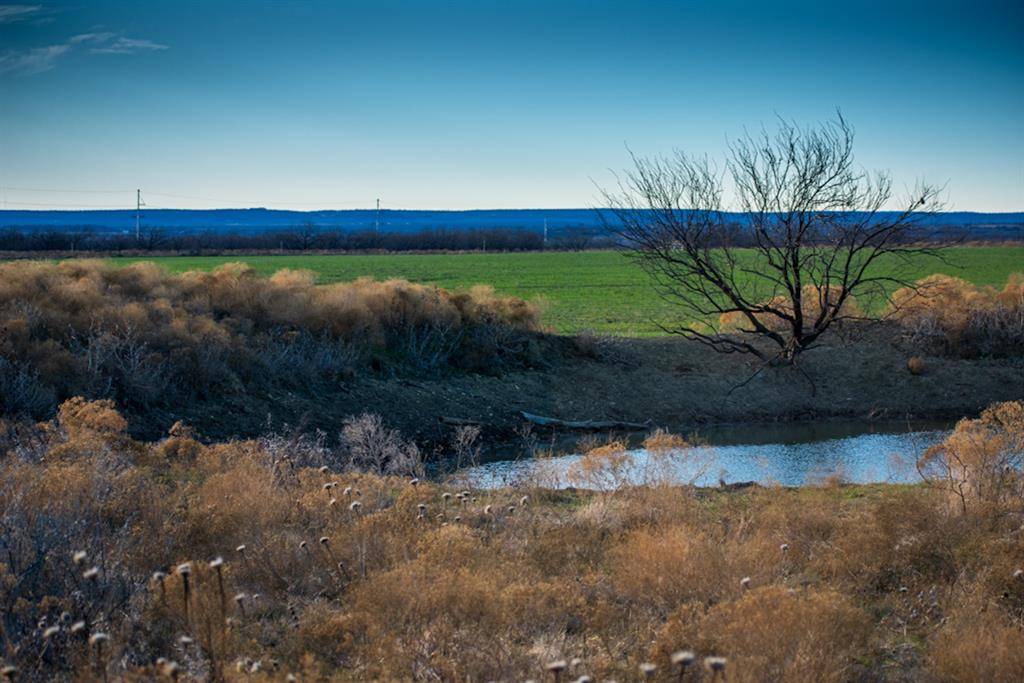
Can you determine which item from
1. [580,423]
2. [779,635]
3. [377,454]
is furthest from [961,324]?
[779,635]

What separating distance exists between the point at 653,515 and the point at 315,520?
330cm

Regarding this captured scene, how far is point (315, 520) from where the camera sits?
832 cm

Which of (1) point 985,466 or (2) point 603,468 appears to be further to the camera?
(2) point 603,468

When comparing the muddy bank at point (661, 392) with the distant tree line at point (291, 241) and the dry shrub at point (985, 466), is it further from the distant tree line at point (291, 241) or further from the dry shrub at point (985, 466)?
the distant tree line at point (291, 241)

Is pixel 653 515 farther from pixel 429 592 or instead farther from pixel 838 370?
pixel 838 370

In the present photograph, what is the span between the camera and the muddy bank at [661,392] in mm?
20484

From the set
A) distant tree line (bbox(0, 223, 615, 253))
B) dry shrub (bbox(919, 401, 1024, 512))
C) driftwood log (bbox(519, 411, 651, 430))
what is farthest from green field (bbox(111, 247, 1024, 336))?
dry shrub (bbox(919, 401, 1024, 512))

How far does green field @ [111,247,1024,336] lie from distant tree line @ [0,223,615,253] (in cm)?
740

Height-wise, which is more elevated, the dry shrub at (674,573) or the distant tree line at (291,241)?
the distant tree line at (291,241)

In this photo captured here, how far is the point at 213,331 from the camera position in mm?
19594

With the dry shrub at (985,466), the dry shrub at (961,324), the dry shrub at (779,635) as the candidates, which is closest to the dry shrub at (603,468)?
the dry shrub at (985,466)

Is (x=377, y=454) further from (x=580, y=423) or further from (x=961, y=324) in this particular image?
(x=961, y=324)

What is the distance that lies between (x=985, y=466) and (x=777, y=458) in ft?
31.9

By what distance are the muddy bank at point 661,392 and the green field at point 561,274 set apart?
2.83 m
